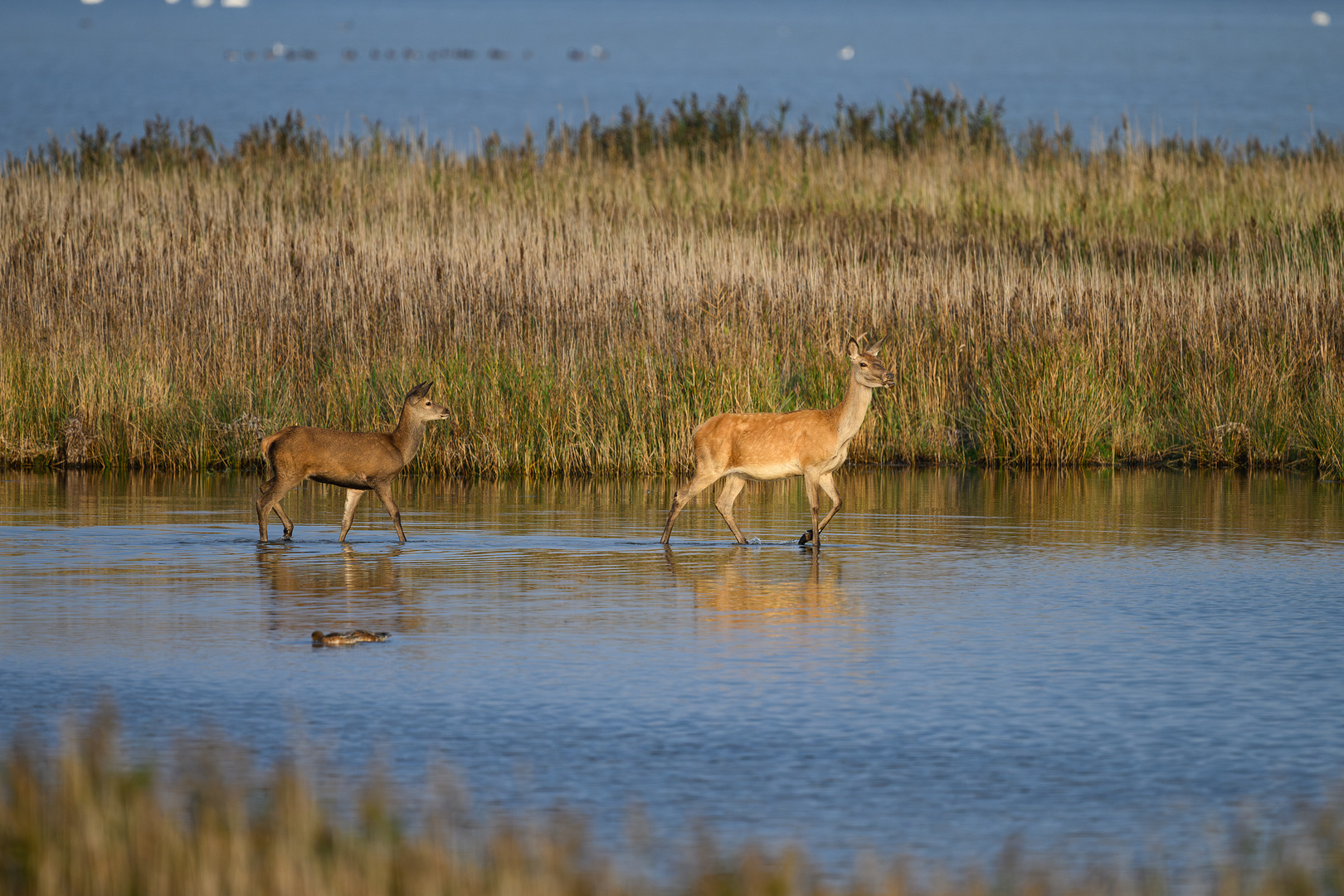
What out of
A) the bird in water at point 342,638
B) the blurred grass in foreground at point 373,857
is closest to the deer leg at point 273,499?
the bird in water at point 342,638

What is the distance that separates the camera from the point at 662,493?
16.0 meters

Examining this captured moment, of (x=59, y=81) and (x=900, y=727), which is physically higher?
(x=59, y=81)

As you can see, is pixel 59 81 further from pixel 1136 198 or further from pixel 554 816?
pixel 554 816

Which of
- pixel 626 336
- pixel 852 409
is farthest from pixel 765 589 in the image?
pixel 626 336

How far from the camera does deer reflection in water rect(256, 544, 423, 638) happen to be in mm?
10039

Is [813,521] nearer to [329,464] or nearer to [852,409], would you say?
[852,409]

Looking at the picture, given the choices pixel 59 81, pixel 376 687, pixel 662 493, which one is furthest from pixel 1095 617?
pixel 59 81

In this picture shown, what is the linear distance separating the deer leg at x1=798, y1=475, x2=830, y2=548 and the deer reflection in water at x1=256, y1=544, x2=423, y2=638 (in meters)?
2.59

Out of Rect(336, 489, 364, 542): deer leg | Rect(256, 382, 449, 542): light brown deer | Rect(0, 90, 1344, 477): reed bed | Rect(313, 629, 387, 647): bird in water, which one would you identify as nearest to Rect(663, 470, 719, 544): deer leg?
Rect(256, 382, 449, 542): light brown deer

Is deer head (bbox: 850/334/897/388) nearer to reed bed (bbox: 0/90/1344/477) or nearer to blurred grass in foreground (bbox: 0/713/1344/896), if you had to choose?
reed bed (bbox: 0/90/1344/477)

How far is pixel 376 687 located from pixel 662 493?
24.9 ft

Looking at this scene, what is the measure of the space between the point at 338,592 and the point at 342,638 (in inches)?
62.0

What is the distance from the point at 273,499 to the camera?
42.4ft

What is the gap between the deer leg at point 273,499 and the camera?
12797 mm
